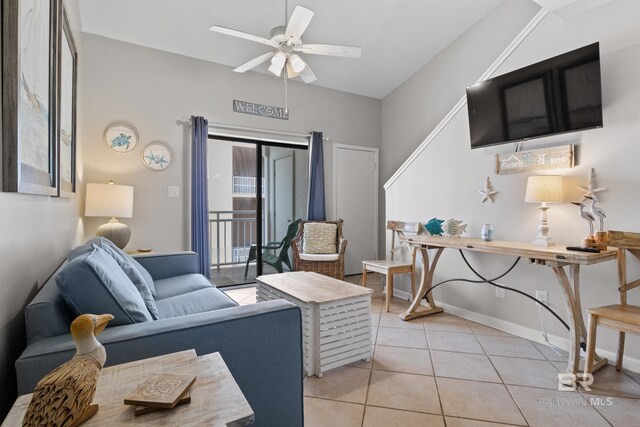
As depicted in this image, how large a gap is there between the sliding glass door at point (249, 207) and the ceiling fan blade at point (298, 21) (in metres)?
2.00

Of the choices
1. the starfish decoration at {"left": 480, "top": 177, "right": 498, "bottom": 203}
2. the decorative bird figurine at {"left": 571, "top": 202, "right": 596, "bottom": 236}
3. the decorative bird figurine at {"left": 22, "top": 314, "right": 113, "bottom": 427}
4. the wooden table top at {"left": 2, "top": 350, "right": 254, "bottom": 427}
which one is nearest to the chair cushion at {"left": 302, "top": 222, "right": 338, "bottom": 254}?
the starfish decoration at {"left": 480, "top": 177, "right": 498, "bottom": 203}

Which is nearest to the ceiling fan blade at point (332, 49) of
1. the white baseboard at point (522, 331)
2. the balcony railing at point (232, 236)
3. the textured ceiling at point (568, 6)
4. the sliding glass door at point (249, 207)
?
the textured ceiling at point (568, 6)

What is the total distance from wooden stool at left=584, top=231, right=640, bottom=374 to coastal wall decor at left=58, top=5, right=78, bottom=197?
3198 millimetres

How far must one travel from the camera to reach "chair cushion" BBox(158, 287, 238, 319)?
184 cm

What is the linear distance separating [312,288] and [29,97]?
183 centimetres

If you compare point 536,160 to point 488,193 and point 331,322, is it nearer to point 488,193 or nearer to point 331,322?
point 488,193

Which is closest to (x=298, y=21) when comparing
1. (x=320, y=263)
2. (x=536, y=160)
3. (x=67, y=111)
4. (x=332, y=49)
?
(x=332, y=49)

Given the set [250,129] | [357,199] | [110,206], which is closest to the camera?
[110,206]

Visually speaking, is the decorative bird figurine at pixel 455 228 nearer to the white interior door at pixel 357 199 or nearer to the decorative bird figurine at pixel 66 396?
the white interior door at pixel 357 199

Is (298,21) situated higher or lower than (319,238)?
higher

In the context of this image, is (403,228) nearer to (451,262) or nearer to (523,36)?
(451,262)

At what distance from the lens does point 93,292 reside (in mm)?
1155

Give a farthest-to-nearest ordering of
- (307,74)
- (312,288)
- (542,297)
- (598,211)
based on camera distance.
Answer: (307,74)
(542,297)
(312,288)
(598,211)

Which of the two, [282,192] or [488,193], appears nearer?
[488,193]
